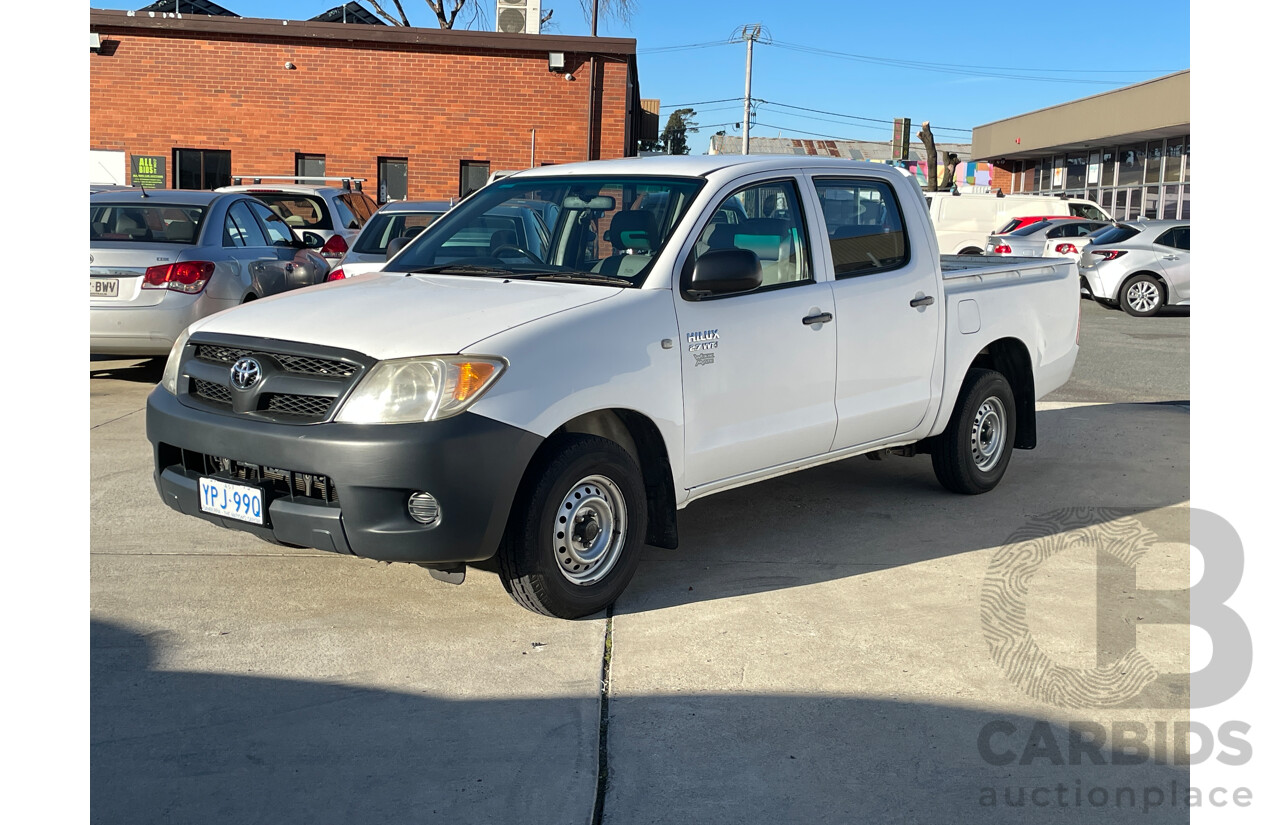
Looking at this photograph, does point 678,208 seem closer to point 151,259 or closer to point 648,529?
point 648,529

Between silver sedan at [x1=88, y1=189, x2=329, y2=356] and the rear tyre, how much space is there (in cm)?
1406

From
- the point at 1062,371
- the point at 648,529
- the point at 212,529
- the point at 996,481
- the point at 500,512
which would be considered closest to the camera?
the point at 500,512

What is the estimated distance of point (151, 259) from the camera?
9383 mm

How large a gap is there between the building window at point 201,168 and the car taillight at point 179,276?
16.8 meters

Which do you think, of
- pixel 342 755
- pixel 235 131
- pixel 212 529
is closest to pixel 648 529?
pixel 342 755

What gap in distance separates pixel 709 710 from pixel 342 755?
1.20 meters

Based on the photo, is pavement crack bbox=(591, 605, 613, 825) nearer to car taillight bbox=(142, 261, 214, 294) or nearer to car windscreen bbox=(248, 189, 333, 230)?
car taillight bbox=(142, 261, 214, 294)

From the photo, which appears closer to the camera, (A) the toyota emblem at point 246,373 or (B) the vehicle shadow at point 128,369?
(A) the toyota emblem at point 246,373

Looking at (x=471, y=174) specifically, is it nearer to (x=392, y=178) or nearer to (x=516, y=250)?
(x=392, y=178)

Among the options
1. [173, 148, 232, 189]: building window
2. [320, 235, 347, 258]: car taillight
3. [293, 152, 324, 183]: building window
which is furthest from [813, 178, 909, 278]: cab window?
[173, 148, 232, 189]: building window

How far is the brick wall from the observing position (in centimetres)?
2477

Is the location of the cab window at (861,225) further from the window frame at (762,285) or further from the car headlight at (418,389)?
the car headlight at (418,389)

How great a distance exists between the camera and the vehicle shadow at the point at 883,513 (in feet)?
18.1

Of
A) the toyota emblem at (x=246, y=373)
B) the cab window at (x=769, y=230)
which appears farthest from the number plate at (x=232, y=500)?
the cab window at (x=769, y=230)
